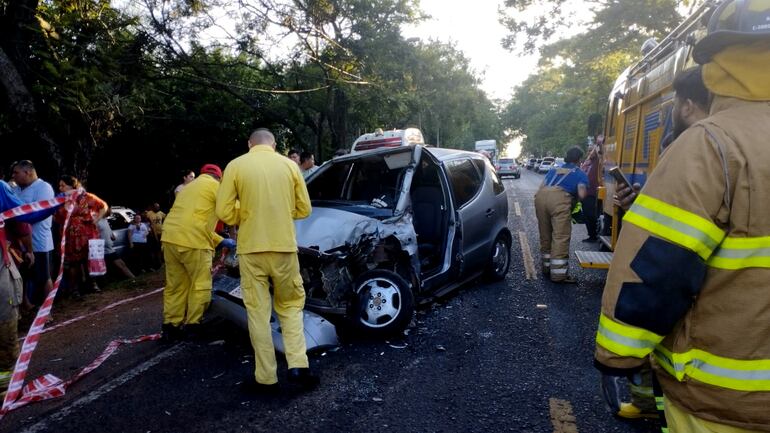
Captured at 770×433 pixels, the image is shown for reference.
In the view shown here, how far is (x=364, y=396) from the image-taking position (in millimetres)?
3838

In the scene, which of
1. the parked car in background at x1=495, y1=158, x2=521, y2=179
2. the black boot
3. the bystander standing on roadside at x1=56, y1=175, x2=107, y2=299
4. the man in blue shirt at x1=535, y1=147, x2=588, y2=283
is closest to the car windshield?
the black boot

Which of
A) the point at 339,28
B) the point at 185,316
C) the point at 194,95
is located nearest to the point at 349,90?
the point at 339,28

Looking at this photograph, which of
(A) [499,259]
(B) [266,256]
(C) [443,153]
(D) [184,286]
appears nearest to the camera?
(B) [266,256]

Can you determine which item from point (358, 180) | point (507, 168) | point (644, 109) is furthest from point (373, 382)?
point (507, 168)

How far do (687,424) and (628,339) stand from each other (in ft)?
1.05

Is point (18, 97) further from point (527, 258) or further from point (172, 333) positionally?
point (527, 258)

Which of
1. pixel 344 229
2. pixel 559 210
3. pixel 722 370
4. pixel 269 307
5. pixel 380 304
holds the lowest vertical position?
pixel 380 304

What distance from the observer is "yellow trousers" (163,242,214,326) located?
5199 millimetres

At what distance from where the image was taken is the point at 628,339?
4.96 ft

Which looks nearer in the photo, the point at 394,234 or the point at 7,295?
the point at 7,295

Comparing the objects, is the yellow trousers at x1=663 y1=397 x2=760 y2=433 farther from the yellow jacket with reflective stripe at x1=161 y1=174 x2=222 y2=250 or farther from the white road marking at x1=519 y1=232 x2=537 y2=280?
the white road marking at x1=519 y1=232 x2=537 y2=280

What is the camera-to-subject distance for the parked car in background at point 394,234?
16.1 ft

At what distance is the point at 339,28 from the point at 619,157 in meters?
10.7

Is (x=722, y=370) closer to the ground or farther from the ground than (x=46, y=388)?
farther from the ground
